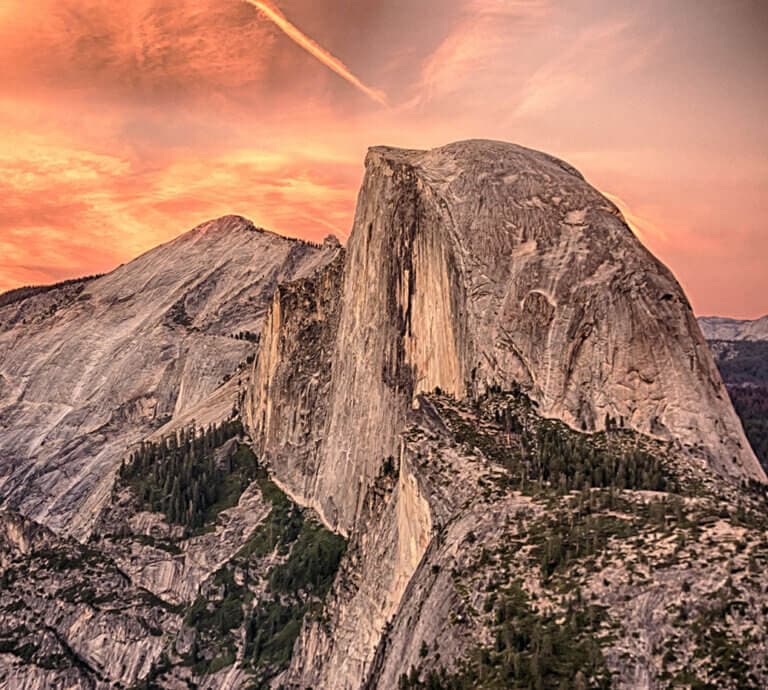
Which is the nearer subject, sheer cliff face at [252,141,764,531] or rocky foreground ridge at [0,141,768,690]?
rocky foreground ridge at [0,141,768,690]

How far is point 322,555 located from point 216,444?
174 feet

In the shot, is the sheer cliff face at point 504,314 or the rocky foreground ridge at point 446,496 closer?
the rocky foreground ridge at point 446,496

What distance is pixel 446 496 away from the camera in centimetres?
8194

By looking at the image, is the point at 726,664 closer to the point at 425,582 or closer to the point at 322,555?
the point at 425,582

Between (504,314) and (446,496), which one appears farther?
A: (504,314)

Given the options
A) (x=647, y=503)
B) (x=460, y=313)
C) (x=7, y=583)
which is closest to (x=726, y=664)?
(x=647, y=503)

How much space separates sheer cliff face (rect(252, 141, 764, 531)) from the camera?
93.8m

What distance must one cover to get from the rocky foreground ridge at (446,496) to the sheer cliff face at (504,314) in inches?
12.0

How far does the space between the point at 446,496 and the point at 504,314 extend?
88.1ft

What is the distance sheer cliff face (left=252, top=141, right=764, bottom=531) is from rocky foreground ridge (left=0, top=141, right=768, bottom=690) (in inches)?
12.0

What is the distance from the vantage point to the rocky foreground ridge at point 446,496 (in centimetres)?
5934

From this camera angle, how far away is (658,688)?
→ 51094 mm

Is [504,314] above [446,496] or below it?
above

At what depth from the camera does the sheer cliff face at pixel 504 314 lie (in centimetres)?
9375
